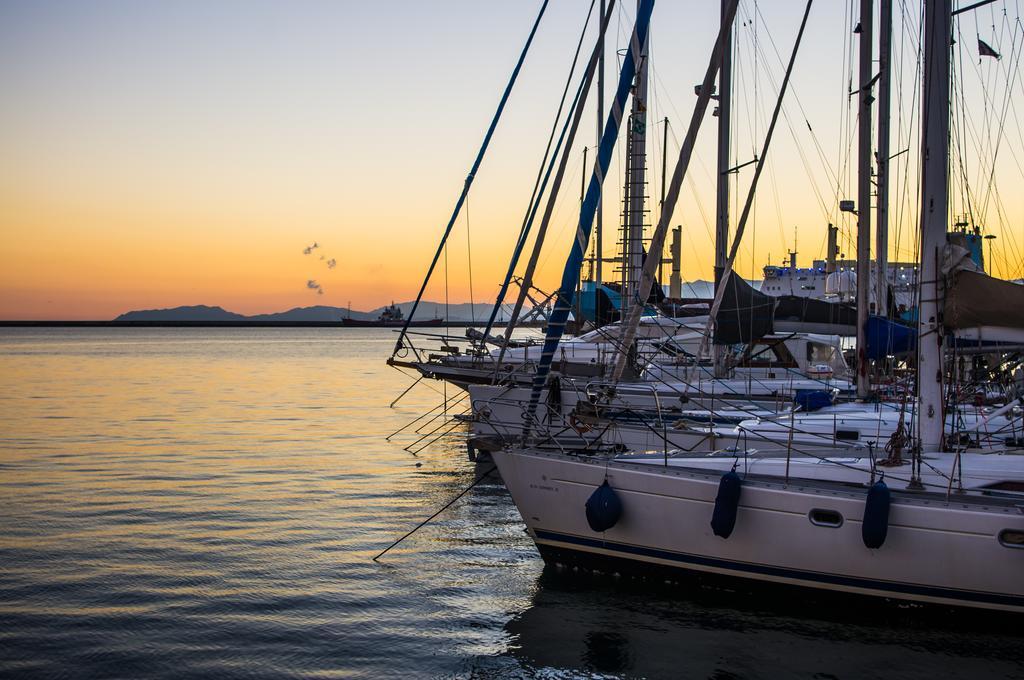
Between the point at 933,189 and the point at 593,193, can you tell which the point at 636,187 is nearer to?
the point at 593,193

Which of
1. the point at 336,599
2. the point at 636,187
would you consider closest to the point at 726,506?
the point at 336,599

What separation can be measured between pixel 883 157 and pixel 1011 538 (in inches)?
559

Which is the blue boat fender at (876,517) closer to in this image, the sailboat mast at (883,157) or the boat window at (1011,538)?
the boat window at (1011,538)

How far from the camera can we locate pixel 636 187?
79.8ft

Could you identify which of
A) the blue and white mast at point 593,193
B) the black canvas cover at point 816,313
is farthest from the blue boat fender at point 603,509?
the black canvas cover at point 816,313

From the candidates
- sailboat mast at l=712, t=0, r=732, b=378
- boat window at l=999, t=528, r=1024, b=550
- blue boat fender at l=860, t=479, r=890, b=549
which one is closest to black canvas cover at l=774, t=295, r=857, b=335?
sailboat mast at l=712, t=0, r=732, b=378

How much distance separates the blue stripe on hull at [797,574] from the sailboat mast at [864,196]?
6.92 metres

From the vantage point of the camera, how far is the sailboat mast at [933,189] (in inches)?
484

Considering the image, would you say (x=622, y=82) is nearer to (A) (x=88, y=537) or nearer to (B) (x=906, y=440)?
(B) (x=906, y=440)

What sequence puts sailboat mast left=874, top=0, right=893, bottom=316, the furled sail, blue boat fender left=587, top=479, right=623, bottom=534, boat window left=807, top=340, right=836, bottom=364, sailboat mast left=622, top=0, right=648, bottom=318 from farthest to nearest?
1. boat window left=807, top=340, right=836, bottom=364
2. sailboat mast left=622, top=0, right=648, bottom=318
3. sailboat mast left=874, top=0, right=893, bottom=316
4. blue boat fender left=587, top=479, right=623, bottom=534
5. the furled sail

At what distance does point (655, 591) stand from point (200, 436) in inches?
883

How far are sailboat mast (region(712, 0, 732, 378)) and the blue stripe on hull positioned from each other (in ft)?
40.2

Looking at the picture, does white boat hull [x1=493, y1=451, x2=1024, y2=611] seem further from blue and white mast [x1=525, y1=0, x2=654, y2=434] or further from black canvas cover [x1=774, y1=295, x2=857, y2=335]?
black canvas cover [x1=774, y1=295, x2=857, y2=335]

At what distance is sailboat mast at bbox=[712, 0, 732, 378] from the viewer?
2534 centimetres
